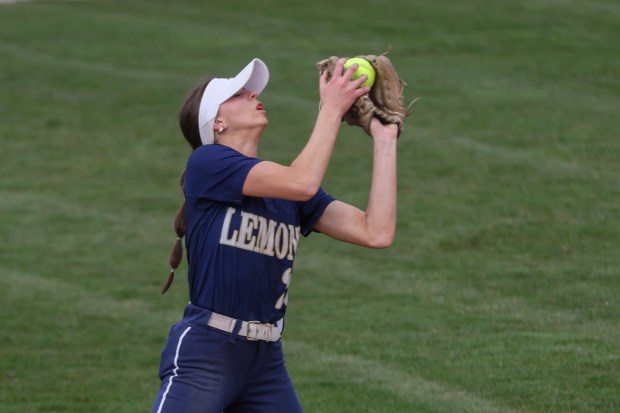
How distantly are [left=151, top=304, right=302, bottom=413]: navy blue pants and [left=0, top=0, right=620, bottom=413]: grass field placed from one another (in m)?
2.79

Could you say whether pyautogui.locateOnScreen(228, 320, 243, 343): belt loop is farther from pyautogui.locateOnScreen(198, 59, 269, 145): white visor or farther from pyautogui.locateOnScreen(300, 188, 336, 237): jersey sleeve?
pyautogui.locateOnScreen(198, 59, 269, 145): white visor

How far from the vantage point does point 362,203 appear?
42.1 ft

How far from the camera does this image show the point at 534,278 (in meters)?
10.3

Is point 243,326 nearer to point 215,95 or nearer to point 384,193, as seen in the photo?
point 384,193

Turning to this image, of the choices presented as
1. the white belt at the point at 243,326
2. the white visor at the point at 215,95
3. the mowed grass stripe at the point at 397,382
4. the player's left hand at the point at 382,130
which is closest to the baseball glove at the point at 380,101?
the player's left hand at the point at 382,130

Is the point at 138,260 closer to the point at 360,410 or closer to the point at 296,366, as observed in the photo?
the point at 296,366

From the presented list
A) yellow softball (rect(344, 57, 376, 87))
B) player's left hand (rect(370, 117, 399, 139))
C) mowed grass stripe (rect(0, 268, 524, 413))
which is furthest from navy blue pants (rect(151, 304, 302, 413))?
mowed grass stripe (rect(0, 268, 524, 413))

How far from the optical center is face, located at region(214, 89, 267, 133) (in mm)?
4816

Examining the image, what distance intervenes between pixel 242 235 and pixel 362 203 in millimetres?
8205

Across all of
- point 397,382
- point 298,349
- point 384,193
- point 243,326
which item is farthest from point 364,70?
point 298,349

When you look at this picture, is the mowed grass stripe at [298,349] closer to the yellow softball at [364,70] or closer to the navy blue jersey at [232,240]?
the navy blue jersey at [232,240]

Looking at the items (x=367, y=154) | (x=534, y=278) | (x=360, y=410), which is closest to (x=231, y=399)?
(x=360, y=410)

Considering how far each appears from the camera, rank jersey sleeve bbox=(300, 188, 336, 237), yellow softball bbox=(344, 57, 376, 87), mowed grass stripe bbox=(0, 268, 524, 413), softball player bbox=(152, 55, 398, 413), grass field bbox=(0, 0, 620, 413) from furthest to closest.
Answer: grass field bbox=(0, 0, 620, 413)
mowed grass stripe bbox=(0, 268, 524, 413)
jersey sleeve bbox=(300, 188, 336, 237)
yellow softball bbox=(344, 57, 376, 87)
softball player bbox=(152, 55, 398, 413)

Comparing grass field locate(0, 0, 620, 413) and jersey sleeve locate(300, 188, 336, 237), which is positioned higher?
jersey sleeve locate(300, 188, 336, 237)
